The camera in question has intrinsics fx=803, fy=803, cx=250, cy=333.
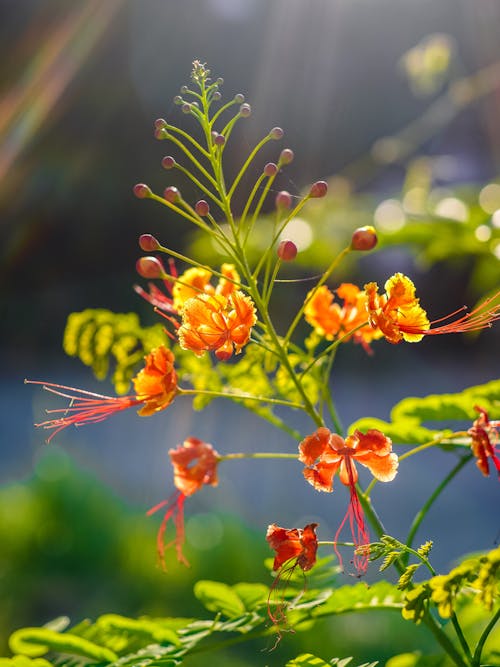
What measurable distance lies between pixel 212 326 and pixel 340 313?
0.17 metres

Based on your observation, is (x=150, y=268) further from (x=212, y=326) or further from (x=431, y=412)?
(x=431, y=412)

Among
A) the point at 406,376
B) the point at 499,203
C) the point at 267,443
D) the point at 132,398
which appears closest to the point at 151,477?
the point at 267,443

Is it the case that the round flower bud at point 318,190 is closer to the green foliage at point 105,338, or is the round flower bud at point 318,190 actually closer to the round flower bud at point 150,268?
the round flower bud at point 150,268

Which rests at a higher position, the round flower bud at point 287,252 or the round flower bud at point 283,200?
the round flower bud at point 283,200

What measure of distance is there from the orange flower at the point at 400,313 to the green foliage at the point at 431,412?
2.8 inches

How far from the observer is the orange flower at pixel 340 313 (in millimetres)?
629

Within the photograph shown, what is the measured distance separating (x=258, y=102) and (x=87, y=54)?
1184mm

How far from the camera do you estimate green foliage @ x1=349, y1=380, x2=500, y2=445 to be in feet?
1.88

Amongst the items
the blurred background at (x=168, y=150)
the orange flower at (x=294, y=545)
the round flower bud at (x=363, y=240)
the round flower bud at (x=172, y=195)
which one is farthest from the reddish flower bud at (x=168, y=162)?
the blurred background at (x=168, y=150)

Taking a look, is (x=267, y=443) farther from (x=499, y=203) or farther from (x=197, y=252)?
(x=499, y=203)

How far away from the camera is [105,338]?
72 centimetres

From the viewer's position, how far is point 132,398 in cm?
A: 57

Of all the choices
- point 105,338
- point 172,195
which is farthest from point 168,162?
point 105,338

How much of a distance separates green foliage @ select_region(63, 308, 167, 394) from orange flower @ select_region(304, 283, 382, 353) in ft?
0.47
